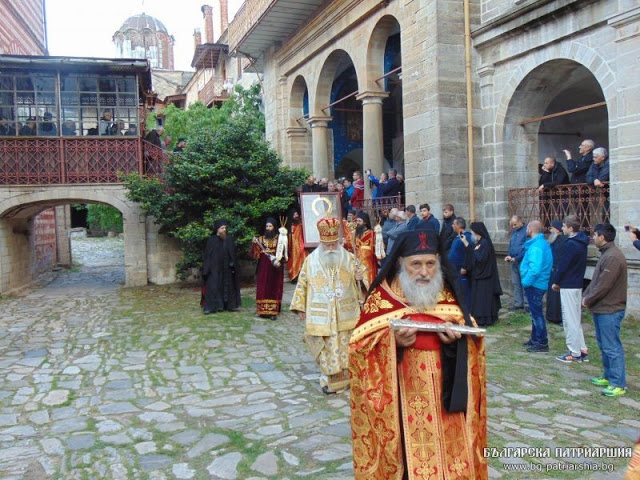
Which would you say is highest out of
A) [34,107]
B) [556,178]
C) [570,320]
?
[34,107]

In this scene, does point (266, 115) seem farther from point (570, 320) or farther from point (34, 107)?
point (570, 320)

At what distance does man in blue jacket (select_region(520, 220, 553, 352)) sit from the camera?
7.38 meters

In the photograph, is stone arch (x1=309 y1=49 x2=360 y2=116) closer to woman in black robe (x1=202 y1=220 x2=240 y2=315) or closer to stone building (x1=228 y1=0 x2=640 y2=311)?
stone building (x1=228 y1=0 x2=640 y2=311)

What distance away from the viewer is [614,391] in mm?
5824

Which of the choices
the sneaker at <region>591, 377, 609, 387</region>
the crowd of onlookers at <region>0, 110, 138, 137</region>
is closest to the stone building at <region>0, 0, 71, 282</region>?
the crowd of onlookers at <region>0, 110, 138, 137</region>

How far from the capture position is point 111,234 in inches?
1467

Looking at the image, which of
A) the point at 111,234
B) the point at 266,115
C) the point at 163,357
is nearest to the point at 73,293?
the point at 163,357

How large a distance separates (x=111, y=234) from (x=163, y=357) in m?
31.5

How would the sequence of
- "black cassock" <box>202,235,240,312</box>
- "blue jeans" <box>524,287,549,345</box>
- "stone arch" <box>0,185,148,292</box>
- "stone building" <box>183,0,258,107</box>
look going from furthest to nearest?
"stone building" <box>183,0,258,107</box> → "stone arch" <box>0,185,148,292</box> → "black cassock" <box>202,235,240,312</box> → "blue jeans" <box>524,287,549,345</box>

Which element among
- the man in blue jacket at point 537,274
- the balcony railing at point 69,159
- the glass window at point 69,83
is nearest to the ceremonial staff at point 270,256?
the man in blue jacket at point 537,274

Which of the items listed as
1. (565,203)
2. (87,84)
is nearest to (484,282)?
(565,203)

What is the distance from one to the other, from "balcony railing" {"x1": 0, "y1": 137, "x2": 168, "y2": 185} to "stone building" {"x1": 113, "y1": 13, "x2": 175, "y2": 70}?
5080 cm

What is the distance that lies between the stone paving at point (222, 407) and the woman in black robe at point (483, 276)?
0.36 meters

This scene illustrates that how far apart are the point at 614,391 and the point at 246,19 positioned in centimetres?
1837
